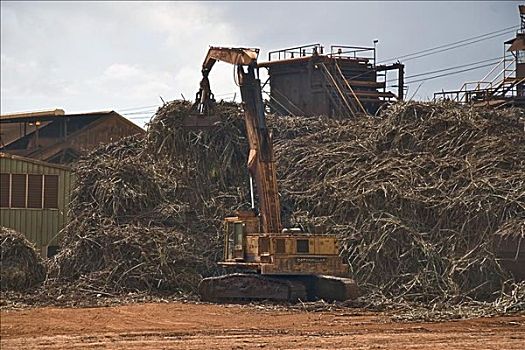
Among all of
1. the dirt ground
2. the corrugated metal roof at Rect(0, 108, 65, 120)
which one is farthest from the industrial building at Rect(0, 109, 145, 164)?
the dirt ground

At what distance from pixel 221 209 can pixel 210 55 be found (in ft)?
16.2

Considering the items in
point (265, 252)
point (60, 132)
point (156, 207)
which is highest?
point (60, 132)

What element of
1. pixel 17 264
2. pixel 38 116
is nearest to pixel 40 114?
pixel 38 116

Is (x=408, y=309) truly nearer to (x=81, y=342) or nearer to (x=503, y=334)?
(x=503, y=334)

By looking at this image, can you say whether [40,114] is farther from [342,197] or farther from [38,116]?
[342,197]

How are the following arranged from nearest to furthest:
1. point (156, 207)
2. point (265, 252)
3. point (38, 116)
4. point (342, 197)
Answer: point (265, 252) → point (342, 197) → point (156, 207) → point (38, 116)

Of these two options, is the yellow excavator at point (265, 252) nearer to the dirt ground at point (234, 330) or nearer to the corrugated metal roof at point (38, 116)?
the dirt ground at point (234, 330)

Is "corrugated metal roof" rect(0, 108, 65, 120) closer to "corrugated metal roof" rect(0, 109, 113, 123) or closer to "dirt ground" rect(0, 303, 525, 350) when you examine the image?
"corrugated metal roof" rect(0, 109, 113, 123)

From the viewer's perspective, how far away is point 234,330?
17.1m

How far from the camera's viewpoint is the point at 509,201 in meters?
24.2

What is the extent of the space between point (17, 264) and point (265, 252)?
7.54 meters

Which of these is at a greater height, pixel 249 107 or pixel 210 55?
pixel 210 55

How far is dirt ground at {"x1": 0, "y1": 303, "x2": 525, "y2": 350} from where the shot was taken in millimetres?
14781

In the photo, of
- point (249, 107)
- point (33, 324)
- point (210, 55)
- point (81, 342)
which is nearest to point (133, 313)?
point (33, 324)
